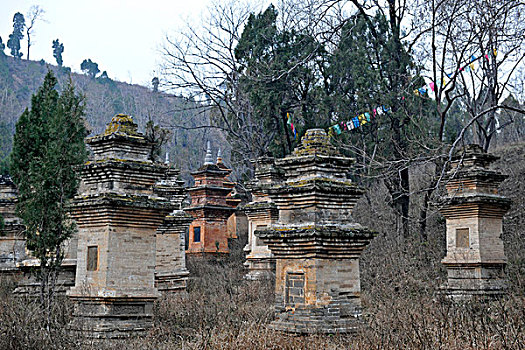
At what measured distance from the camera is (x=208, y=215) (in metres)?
26.7

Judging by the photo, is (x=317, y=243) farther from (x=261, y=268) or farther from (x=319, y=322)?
(x=261, y=268)

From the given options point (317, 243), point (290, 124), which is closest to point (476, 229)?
point (317, 243)

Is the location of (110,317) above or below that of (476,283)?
below

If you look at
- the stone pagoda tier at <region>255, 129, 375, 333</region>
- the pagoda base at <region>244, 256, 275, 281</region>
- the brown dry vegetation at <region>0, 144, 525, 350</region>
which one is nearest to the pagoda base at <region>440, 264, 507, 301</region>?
the brown dry vegetation at <region>0, 144, 525, 350</region>

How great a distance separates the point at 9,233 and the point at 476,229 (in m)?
14.6

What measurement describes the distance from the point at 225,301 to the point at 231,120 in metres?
18.0

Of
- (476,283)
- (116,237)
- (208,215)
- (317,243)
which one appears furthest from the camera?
(208,215)

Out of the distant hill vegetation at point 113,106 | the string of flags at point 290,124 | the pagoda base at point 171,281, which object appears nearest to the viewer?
the pagoda base at point 171,281

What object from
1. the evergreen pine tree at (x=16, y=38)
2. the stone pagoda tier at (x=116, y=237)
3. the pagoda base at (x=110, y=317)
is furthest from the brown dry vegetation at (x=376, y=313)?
the evergreen pine tree at (x=16, y=38)

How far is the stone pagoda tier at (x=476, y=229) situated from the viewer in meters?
13.4

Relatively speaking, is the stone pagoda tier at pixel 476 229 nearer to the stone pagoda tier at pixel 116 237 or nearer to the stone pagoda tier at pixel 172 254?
the stone pagoda tier at pixel 116 237

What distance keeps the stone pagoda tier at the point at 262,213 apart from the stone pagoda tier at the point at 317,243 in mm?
9372

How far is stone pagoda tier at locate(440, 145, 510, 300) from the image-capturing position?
44.0ft

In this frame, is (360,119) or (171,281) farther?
(360,119)
